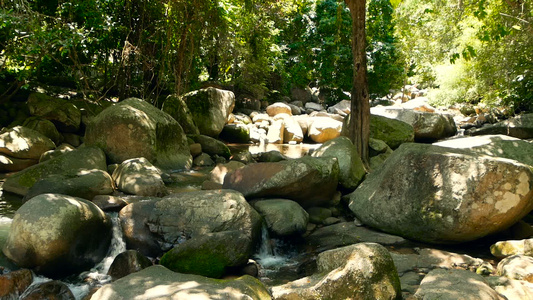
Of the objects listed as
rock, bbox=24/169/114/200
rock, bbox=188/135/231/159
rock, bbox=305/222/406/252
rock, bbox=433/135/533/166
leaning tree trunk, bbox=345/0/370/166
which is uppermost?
leaning tree trunk, bbox=345/0/370/166

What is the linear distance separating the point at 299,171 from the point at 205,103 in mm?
9119

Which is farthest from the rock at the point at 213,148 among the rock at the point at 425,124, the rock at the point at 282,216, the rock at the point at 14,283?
the rock at the point at 14,283

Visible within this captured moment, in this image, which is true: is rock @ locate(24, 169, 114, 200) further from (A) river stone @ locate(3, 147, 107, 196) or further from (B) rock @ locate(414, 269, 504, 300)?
(B) rock @ locate(414, 269, 504, 300)

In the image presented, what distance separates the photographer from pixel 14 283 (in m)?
4.83

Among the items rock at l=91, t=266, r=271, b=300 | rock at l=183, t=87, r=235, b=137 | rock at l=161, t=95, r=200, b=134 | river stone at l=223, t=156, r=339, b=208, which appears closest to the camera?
rock at l=91, t=266, r=271, b=300

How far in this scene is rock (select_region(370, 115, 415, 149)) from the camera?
11033 mm

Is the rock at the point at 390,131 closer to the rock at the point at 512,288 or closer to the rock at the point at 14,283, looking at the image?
the rock at the point at 512,288

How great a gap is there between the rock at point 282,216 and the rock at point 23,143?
6.31m

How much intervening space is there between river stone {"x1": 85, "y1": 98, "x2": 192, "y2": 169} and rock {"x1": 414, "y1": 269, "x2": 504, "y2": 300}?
7028mm

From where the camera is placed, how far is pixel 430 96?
24.3 metres

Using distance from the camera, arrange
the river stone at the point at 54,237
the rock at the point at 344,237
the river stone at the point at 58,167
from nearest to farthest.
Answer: the river stone at the point at 54,237 → the rock at the point at 344,237 → the river stone at the point at 58,167

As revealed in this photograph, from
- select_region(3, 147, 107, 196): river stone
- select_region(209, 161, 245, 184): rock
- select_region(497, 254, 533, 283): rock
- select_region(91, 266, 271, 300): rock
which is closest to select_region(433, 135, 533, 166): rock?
select_region(497, 254, 533, 283): rock

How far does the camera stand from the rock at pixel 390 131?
1103cm

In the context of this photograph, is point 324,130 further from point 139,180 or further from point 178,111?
point 139,180
